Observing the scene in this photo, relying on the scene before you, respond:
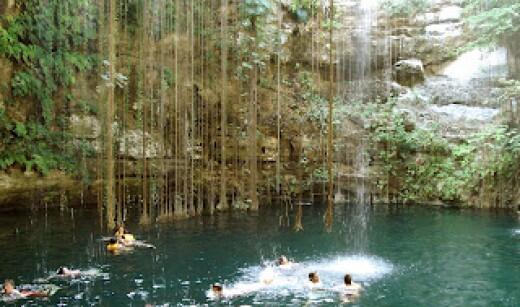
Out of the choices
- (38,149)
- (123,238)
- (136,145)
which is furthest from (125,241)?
(136,145)

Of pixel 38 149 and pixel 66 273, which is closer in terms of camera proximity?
pixel 66 273

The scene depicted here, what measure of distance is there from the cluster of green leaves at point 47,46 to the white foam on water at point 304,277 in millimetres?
9117

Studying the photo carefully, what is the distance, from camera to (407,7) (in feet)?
74.2

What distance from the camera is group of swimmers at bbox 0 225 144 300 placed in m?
8.82

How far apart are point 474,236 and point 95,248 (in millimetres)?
9255

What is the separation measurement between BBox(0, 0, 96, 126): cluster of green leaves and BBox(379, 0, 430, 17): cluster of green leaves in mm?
12178

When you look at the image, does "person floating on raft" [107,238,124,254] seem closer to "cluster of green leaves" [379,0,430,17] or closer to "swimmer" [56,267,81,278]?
"swimmer" [56,267,81,278]

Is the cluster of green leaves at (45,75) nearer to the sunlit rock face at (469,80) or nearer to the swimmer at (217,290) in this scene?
the swimmer at (217,290)

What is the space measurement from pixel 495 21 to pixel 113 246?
47.4 feet

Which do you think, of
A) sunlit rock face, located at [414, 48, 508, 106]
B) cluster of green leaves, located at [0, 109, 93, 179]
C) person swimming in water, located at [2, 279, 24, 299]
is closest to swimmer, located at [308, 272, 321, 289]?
person swimming in water, located at [2, 279, 24, 299]

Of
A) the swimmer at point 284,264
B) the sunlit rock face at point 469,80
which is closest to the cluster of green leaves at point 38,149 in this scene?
the swimmer at point 284,264

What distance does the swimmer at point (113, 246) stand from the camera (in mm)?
12234

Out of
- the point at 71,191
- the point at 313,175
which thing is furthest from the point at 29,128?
the point at 313,175

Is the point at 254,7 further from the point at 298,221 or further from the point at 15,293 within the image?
the point at 15,293
